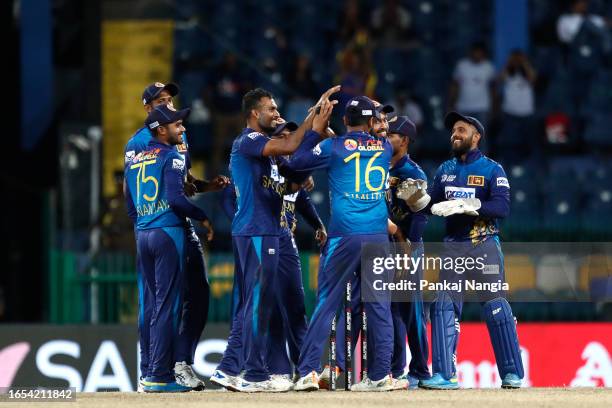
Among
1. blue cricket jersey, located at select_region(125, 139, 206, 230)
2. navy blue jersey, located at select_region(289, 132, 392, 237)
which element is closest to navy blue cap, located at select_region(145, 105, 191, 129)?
blue cricket jersey, located at select_region(125, 139, 206, 230)

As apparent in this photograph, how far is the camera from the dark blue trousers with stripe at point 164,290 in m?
10.7

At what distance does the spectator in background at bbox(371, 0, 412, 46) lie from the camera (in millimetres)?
19828

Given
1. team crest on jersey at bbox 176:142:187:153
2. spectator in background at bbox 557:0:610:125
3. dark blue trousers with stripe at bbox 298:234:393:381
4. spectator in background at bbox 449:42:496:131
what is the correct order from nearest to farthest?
dark blue trousers with stripe at bbox 298:234:393:381 < team crest on jersey at bbox 176:142:187:153 < spectator in background at bbox 449:42:496:131 < spectator in background at bbox 557:0:610:125

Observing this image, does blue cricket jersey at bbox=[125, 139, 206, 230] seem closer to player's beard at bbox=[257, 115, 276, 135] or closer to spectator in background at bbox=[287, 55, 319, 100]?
player's beard at bbox=[257, 115, 276, 135]

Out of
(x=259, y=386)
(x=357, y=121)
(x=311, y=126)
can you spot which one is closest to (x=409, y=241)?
(x=357, y=121)

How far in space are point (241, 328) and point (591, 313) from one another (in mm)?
4573

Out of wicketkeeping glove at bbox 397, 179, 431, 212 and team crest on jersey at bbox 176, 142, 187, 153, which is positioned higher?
team crest on jersey at bbox 176, 142, 187, 153

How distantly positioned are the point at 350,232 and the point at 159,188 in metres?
1.41

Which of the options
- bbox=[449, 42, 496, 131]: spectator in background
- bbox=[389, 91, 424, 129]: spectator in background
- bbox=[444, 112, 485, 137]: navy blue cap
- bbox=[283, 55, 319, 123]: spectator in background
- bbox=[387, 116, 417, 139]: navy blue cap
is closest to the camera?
bbox=[444, 112, 485, 137]: navy blue cap

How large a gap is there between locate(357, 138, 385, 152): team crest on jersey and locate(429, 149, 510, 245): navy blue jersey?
73 cm

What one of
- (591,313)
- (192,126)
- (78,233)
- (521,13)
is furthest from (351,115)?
(521,13)

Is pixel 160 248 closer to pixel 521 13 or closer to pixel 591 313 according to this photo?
pixel 591 313

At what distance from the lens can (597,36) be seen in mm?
19406

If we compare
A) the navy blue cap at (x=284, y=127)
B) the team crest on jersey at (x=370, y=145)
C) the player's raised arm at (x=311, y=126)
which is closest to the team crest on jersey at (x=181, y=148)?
the navy blue cap at (x=284, y=127)
